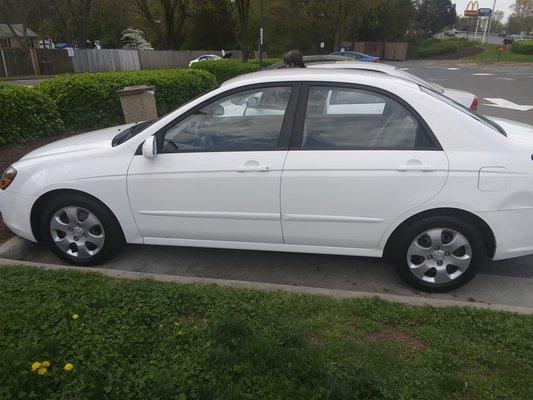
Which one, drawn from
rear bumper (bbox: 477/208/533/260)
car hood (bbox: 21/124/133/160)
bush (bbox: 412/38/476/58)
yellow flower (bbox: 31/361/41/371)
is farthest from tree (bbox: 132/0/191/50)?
bush (bbox: 412/38/476/58)

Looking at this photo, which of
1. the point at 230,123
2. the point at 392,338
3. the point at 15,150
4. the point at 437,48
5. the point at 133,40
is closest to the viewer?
the point at 392,338

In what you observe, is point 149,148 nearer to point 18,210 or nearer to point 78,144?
point 78,144

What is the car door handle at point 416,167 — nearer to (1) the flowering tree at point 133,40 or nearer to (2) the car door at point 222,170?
(2) the car door at point 222,170

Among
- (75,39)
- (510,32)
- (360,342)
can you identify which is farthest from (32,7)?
(510,32)

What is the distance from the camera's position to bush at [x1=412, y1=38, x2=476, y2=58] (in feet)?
210

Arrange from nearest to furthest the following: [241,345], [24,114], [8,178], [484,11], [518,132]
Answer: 1. [241,345]
2. [518,132]
3. [8,178]
4. [24,114]
5. [484,11]

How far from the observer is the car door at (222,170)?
360cm

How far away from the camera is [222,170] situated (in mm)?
3605

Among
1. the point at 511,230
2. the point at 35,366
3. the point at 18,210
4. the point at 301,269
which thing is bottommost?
the point at 301,269

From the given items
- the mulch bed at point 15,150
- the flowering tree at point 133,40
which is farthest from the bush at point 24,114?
the flowering tree at point 133,40

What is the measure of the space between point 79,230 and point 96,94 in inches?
183

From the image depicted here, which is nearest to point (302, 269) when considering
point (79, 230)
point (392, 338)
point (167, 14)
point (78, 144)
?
point (392, 338)

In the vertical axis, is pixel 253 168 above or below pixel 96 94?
above

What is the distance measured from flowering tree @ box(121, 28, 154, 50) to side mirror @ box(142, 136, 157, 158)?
5318cm
